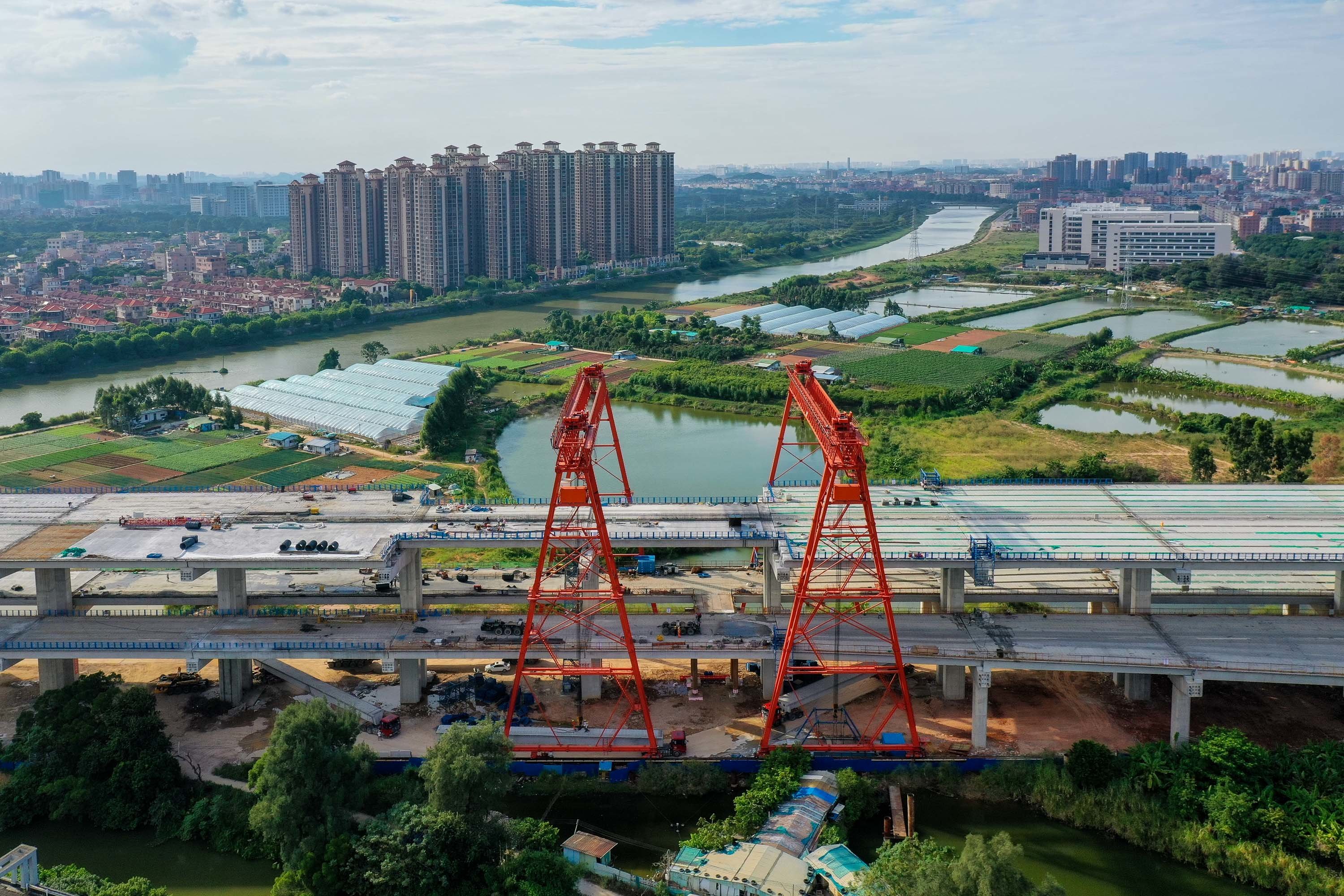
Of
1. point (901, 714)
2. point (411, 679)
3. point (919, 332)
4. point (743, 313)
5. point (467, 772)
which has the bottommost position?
point (901, 714)

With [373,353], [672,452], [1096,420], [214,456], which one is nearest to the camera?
[214,456]

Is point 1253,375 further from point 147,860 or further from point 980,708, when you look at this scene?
point 147,860

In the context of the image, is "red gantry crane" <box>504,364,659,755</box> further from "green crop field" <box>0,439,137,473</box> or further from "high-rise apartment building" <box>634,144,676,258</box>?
"high-rise apartment building" <box>634,144,676,258</box>

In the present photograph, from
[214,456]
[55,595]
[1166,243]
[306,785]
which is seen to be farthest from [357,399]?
[1166,243]

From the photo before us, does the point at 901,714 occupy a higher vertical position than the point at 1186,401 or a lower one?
lower

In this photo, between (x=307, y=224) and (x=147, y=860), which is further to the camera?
(x=307, y=224)

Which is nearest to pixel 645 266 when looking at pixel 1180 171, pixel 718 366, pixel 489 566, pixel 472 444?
pixel 718 366

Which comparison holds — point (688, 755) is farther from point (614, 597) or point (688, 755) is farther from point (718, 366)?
point (718, 366)

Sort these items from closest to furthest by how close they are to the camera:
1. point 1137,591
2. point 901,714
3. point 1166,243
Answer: point 901,714 → point 1137,591 → point 1166,243
